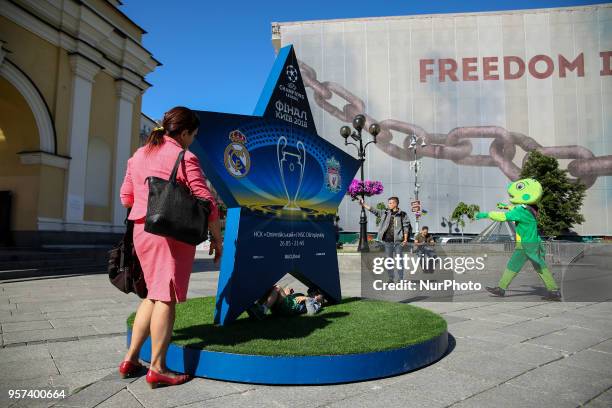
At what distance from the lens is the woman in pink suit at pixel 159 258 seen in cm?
262

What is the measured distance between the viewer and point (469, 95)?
40.1m

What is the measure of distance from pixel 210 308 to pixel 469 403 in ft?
10.4

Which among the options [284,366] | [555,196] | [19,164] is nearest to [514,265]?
[284,366]

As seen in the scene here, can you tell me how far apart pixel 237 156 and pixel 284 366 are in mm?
2077

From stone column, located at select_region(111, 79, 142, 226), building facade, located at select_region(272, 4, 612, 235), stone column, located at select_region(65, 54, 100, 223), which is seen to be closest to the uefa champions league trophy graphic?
stone column, located at select_region(65, 54, 100, 223)

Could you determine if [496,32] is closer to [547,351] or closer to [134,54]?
[134,54]

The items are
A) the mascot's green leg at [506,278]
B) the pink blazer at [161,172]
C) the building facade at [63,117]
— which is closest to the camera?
the pink blazer at [161,172]

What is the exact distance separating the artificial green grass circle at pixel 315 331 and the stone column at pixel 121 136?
513 inches

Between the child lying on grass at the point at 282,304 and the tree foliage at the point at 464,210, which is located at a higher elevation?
the tree foliage at the point at 464,210

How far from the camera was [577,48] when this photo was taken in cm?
3956

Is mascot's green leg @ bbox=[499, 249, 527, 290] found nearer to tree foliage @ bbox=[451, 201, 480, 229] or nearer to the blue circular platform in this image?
the blue circular platform

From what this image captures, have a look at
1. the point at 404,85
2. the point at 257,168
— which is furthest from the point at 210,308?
the point at 404,85

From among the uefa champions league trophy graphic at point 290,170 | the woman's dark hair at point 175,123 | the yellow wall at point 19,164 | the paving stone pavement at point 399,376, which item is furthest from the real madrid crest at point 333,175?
the yellow wall at point 19,164

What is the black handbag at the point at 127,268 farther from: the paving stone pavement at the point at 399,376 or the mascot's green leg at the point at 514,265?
the mascot's green leg at the point at 514,265
